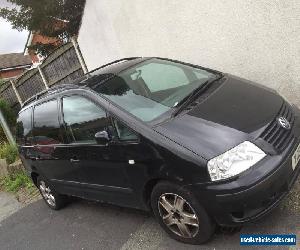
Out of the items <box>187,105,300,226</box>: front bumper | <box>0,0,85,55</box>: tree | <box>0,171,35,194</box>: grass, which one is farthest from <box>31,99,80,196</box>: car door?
<box>0,0,85,55</box>: tree

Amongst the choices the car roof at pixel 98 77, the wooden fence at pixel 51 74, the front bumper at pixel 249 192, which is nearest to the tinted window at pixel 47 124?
the car roof at pixel 98 77

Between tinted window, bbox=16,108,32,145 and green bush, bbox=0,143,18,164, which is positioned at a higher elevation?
tinted window, bbox=16,108,32,145

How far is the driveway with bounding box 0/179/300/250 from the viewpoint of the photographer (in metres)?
4.50

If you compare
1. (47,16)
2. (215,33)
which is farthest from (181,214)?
(47,16)

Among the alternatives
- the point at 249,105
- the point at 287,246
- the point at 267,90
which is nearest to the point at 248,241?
the point at 287,246

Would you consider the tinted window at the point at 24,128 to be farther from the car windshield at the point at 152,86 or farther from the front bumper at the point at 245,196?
the front bumper at the point at 245,196

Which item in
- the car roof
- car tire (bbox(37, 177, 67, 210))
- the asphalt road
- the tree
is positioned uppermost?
the tree

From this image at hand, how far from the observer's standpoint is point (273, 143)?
4.21 m

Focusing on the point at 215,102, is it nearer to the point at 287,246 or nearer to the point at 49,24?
the point at 287,246

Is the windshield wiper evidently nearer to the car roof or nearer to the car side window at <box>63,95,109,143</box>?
the car side window at <box>63,95,109,143</box>

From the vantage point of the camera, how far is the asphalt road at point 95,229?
177 inches

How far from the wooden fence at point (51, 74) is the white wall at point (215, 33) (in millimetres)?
1405

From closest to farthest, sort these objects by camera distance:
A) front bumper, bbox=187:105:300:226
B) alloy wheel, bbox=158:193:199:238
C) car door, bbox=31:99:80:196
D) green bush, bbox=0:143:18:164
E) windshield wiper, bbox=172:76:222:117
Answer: front bumper, bbox=187:105:300:226 < alloy wheel, bbox=158:193:199:238 < windshield wiper, bbox=172:76:222:117 < car door, bbox=31:99:80:196 < green bush, bbox=0:143:18:164

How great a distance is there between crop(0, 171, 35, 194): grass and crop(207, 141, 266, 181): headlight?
6225mm
